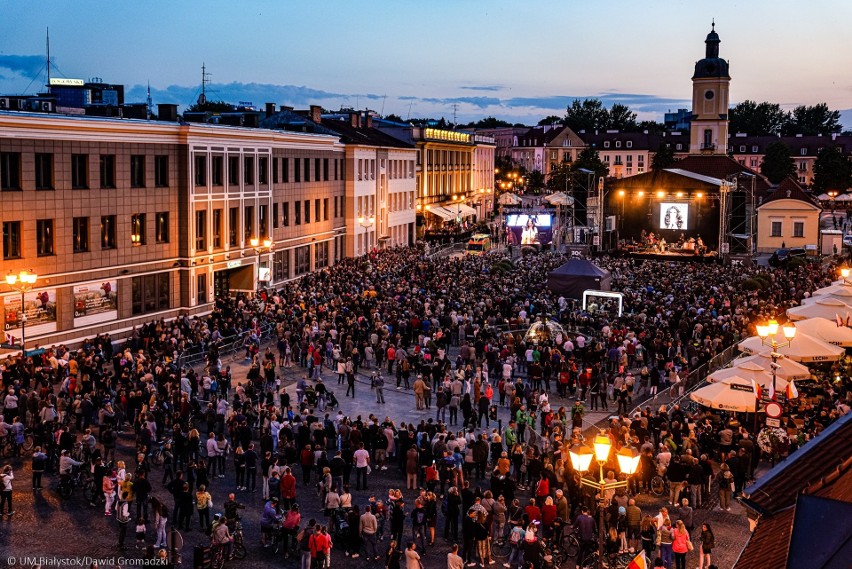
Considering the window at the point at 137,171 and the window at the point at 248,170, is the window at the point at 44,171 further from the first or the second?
the window at the point at 248,170

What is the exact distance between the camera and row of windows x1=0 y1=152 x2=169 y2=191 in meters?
33.3

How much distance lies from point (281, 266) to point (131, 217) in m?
14.4

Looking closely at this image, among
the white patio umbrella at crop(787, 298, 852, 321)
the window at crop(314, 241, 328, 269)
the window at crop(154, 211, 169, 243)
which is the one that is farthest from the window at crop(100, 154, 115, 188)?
the white patio umbrella at crop(787, 298, 852, 321)

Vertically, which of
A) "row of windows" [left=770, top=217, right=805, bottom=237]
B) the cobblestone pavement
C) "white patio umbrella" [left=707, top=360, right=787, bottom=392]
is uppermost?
"row of windows" [left=770, top=217, right=805, bottom=237]

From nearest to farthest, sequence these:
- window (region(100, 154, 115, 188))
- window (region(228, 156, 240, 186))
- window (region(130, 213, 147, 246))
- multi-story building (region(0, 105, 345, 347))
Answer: multi-story building (region(0, 105, 345, 347))
window (region(100, 154, 115, 188))
window (region(130, 213, 147, 246))
window (region(228, 156, 240, 186))

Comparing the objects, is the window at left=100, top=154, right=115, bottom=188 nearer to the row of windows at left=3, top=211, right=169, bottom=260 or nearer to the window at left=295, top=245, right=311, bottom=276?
the row of windows at left=3, top=211, right=169, bottom=260

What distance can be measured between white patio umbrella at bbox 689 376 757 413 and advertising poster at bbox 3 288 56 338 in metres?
23.4

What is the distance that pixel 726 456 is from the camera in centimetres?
2200

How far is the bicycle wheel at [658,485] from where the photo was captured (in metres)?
21.1

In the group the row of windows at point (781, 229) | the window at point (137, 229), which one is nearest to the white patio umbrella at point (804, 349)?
the window at point (137, 229)

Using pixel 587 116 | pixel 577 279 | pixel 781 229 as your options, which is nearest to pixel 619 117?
pixel 587 116

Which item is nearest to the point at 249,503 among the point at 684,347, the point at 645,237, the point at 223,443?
the point at 223,443

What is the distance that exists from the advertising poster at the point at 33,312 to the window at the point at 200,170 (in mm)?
9858

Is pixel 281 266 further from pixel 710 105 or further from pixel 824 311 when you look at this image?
pixel 710 105
